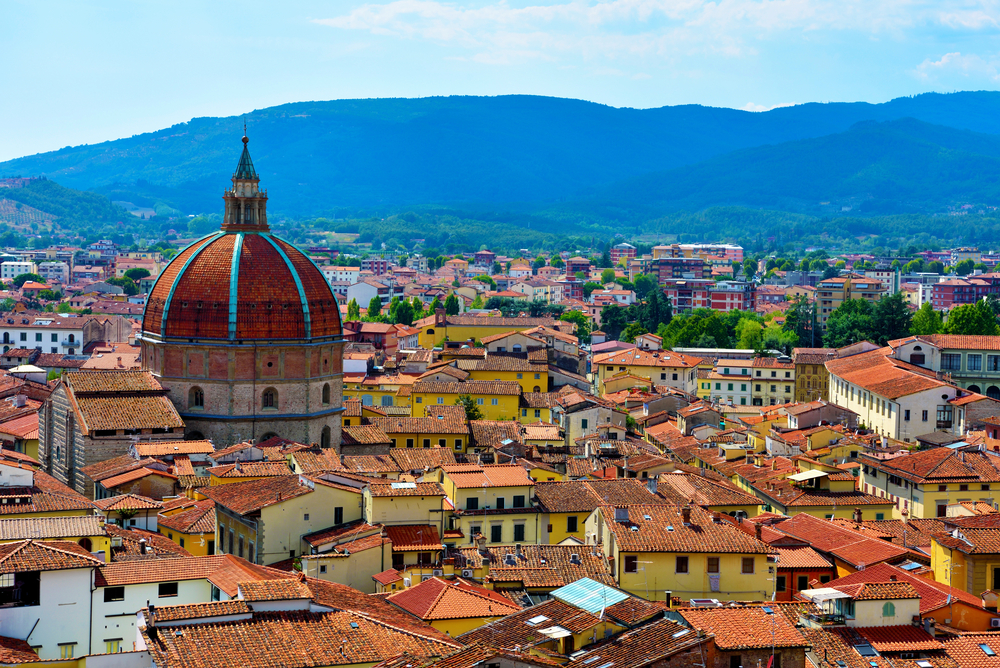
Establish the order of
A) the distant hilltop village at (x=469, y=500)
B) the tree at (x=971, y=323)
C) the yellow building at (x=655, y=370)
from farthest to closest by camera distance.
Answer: the tree at (x=971, y=323), the yellow building at (x=655, y=370), the distant hilltop village at (x=469, y=500)

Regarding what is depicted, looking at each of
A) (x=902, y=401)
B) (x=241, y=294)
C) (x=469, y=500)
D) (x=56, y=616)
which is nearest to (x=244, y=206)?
(x=241, y=294)

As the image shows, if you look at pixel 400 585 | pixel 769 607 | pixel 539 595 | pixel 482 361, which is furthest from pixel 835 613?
pixel 482 361

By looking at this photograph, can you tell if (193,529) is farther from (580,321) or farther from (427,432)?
(580,321)

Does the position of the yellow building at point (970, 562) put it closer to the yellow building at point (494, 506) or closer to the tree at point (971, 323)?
the yellow building at point (494, 506)

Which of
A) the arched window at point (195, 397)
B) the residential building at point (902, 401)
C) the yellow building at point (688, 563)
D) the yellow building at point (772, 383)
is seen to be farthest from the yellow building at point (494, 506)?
the yellow building at point (772, 383)

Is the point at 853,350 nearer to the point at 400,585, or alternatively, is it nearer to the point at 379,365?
the point at 379,365

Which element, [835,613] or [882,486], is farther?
[882,486]

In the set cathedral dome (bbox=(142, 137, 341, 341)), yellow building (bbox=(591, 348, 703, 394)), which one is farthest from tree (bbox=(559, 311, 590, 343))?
cathedral dome (bbox=(142, 137, 341, 341))
